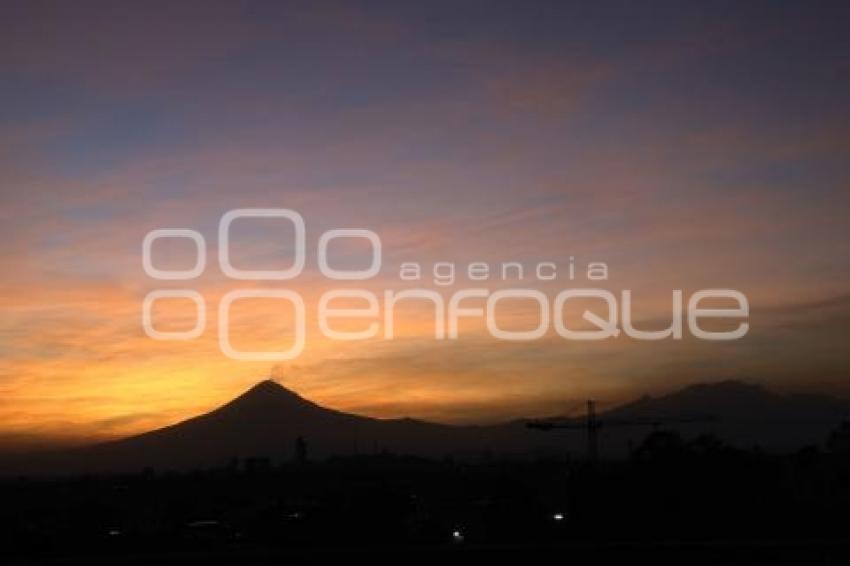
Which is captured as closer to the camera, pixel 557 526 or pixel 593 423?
pixel 557 526

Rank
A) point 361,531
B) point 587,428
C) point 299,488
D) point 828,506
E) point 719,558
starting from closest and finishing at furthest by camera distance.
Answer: point 719,558
point 361,531
point 828,506
point 299,488
point 587,428

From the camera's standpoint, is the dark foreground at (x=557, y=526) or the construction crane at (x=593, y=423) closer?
the dark foreground at (x=557, y=526)

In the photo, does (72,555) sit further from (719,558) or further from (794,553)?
(794,553)

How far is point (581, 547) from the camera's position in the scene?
8859mm

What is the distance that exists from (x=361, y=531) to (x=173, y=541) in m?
2.50

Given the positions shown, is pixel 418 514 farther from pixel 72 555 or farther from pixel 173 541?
pixel 72 555

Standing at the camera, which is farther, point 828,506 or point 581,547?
point 828,506

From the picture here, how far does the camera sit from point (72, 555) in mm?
9414

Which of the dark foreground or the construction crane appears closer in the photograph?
the dark foreground

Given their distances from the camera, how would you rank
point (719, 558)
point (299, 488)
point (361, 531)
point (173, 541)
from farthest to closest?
point (299, 488) → point (361, 531) → point (173, 541) → point (719, 558)

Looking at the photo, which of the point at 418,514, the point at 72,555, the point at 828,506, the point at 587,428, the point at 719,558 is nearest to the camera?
the point at 719,558

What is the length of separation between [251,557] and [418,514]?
12.9m

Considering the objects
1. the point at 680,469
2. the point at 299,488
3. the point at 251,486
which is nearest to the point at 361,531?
the point at 680,469

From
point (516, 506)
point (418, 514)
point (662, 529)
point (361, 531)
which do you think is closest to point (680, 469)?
point (516, 506)
